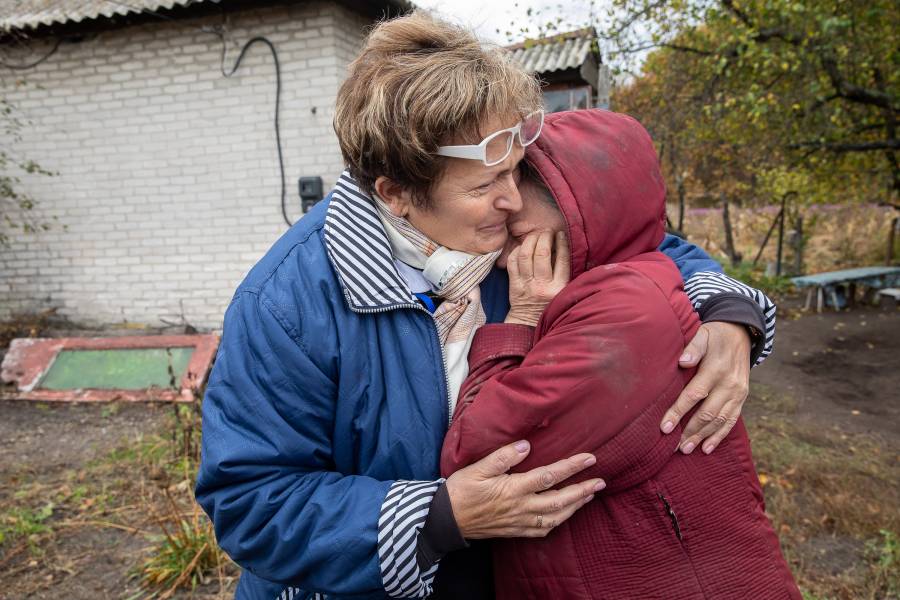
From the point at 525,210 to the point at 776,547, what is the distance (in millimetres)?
874

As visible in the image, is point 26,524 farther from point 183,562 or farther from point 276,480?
point 276,480

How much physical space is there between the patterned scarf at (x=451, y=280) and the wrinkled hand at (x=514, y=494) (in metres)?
0.17

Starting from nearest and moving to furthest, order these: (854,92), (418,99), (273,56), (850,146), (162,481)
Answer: (418,99)
(162,481)
(273,56)
(854,92)
(850,146)

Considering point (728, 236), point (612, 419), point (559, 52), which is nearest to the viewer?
point (612, 419)

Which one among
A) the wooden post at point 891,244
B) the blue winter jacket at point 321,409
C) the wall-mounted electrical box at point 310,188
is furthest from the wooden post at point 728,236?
the blue winter jacket at point 321,409

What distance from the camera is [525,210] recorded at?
1453 millimetres

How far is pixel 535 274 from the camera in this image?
1379mm

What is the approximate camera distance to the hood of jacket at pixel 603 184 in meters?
1.31

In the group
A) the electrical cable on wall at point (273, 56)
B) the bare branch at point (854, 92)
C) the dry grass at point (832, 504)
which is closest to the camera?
the dry grass at point (832, 504)

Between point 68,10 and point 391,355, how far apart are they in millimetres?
7460

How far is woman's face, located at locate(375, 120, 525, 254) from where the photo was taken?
137 centimetres

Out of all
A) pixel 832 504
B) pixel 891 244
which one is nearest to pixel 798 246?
pixel 891 244

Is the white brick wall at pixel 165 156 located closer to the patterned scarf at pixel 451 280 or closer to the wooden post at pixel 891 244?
the patterned scarf at pixel 451 280

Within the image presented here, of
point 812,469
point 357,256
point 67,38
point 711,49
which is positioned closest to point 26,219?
point 67,38
